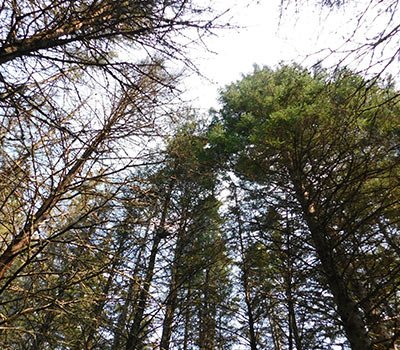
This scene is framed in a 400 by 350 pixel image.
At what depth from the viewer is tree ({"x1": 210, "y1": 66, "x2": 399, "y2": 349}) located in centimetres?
408

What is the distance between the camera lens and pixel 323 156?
12.8 feet

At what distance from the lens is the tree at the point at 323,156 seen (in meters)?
4.08

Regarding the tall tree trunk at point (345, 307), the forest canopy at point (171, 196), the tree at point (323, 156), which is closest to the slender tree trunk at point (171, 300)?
the forest canopy at point (171, 196)

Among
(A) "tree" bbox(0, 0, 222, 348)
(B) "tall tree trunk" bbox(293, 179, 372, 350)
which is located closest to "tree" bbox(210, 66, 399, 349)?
(B) "tall tree trunk" bbox(293, 179, 372, 350)

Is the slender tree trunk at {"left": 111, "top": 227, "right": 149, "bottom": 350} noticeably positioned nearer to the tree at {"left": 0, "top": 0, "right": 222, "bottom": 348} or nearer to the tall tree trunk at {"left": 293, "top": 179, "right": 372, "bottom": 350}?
the tree at {"left": 0, "top": 0, "right": 222, "bottom": 348}

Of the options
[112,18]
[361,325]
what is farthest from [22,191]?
[361,325]

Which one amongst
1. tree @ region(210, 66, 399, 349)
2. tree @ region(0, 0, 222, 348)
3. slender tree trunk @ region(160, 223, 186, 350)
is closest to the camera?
tree @ region(0, 0, 222, 348)

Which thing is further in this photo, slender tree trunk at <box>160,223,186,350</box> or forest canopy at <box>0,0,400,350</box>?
slender tree trunk at <box>160,223,186,350</box>

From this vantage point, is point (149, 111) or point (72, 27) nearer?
point (72, 27)

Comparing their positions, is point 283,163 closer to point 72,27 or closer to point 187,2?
point 187,2

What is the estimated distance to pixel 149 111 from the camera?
3.79 metres

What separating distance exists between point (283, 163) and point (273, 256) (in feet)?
8.78

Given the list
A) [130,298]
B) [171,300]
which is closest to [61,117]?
[130,298]

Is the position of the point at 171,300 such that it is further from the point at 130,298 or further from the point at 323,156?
the point at 323,156
